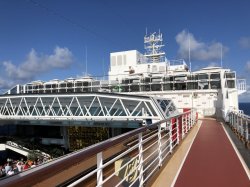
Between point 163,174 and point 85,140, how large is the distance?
3540 centimetres

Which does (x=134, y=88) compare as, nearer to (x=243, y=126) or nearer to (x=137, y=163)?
(x=243, y=126)

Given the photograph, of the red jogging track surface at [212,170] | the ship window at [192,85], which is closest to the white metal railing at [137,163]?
the red jogging track surface at [212,170]

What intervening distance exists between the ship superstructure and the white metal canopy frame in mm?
6839

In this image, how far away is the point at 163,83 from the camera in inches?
2063

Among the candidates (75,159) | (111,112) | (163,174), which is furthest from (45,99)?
(75,159)

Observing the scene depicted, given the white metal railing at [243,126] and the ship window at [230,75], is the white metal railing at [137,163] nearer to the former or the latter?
the white metal railing at [243,126]

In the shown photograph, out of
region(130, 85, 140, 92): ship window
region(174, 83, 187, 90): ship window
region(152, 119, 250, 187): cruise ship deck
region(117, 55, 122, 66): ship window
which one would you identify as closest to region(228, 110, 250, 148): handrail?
region(152, 119, 250, 187): cruise ship deck

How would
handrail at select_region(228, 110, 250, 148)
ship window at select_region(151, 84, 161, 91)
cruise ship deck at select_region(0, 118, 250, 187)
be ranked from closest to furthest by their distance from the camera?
cruise ship deck at select_region(0, 118, 250, 187) → handrail at select_region(228, 110, 250, 148) → ship window at select_region(151, 84, 161, 91)

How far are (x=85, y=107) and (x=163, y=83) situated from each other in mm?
20623

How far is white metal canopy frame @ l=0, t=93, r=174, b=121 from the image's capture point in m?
32.5

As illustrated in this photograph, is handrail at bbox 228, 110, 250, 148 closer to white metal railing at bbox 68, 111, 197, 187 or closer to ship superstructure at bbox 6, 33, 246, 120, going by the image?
white metal railing at bbox 68, 111, 197, 187

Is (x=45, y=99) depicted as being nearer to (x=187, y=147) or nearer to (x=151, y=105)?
(x=151, y=105)

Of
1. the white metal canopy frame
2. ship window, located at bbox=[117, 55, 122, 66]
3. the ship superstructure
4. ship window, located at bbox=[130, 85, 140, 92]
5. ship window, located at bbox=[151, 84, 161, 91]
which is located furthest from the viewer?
ship window, located at bbox=[117, 55, 122, 66]

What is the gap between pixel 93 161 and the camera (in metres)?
7.18
